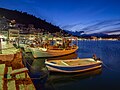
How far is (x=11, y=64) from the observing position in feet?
24.9

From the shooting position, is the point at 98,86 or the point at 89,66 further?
the point at 89,66

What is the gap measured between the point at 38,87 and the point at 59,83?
104 inches

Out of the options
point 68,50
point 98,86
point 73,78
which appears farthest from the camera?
point 68,50

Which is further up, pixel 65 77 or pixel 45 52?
pixel 45 52

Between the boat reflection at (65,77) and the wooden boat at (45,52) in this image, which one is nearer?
the boat reflection at (65,77)

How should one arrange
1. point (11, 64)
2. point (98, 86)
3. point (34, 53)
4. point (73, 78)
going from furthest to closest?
point (34, 53) → point (73, 78) → point (98, 86) → point (11, 64)

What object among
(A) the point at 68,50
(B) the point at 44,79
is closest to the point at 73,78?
(B) the point at 44,79

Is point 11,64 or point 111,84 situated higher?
point 11,64

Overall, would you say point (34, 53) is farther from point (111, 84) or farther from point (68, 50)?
point (111, 84)

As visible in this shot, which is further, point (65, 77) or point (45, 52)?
point (45, 52)

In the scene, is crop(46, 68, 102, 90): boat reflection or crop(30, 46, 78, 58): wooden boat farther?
crop(30, 46, 78, 58): wooden boat

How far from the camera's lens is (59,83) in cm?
1847

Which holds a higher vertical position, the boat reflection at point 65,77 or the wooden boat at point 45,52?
the wooden boat at point 45,52

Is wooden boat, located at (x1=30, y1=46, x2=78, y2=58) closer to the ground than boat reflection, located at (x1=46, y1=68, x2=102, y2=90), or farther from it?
farther from it
